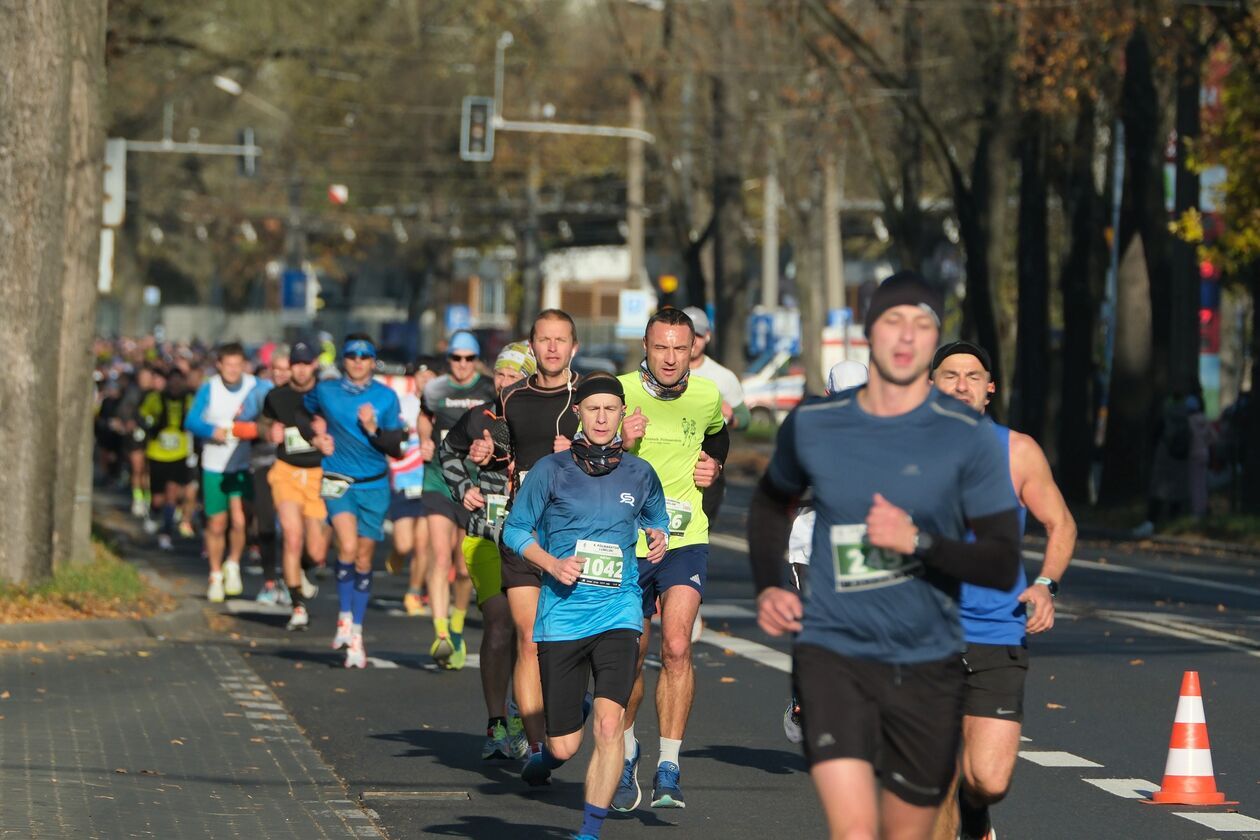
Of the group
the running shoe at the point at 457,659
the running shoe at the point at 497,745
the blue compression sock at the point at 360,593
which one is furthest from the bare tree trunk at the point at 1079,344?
the running shoe at the point at 497,745

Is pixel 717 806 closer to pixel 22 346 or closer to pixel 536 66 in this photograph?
pixel 22 346

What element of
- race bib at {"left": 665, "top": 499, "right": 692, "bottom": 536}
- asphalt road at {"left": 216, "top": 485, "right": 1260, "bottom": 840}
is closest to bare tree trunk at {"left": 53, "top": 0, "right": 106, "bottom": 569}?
asphalt road at {"left": 216, "top": 485, "right": 1260, "bottom": 840}

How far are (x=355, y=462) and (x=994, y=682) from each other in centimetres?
784

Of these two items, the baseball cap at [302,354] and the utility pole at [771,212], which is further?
the utility pole at [771,212]

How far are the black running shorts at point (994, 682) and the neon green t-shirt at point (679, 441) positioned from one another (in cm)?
249

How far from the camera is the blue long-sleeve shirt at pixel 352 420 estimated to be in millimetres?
14547

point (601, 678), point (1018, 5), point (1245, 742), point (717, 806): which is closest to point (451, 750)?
point (717, 806)

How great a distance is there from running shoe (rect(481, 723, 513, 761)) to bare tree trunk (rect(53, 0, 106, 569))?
776cm

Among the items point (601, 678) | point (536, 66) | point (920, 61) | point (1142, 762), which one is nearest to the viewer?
point (601, 678)

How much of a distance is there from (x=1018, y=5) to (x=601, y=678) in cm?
2388

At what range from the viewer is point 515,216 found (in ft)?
252

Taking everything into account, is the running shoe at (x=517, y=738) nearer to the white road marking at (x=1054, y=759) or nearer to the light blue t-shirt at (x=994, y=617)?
the white road marking at (x=1054, y=759)

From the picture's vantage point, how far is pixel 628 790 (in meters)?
9.41

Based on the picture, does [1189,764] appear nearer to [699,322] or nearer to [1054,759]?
[1054,759]
